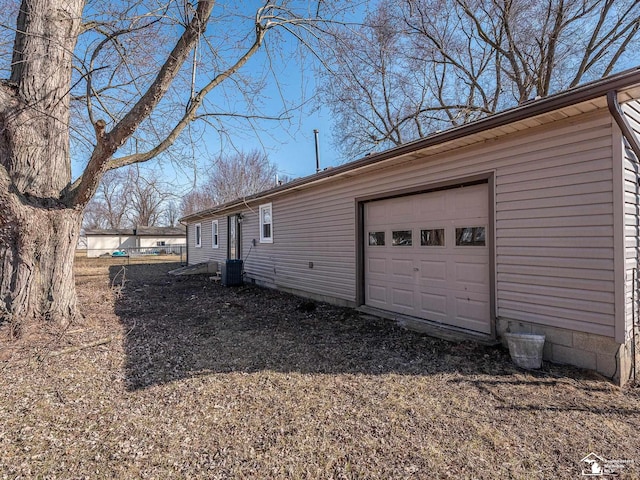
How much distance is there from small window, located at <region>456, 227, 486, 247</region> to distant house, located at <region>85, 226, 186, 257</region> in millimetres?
37166

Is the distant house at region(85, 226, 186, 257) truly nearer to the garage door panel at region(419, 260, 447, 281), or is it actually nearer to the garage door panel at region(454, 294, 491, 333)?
the garage door panel at region(419, 260, 447, 281)

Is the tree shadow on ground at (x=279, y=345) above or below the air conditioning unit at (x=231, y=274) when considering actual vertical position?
below

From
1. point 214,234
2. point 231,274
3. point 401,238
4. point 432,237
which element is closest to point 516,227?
point 432,237

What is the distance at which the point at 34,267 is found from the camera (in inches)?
183

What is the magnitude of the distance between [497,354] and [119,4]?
6948mm

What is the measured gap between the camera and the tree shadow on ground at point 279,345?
389cm

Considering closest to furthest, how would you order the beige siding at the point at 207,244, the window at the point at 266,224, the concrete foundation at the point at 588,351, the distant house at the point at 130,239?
the concrete foundation at the point at 588,351
the window at the point at 266,224
the beige siding at the point at 207,244
the distant house at the point at 130,239

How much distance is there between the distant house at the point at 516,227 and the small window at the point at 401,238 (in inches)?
0.9

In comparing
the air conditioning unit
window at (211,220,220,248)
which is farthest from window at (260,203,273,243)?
window at (211,220,220,248)

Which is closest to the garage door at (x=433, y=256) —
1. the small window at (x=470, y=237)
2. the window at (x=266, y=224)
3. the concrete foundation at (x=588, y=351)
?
the small window at (x=470, y=237)

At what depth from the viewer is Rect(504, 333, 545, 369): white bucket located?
12.2ft

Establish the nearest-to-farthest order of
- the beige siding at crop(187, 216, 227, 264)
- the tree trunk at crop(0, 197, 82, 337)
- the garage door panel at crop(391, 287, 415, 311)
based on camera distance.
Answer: the tree trunk at crop(0, 197, 82, 337) < the garage door panel at crop(391, 287, 415, 311) < the beige siding at crop(187, 216, 227, 264)

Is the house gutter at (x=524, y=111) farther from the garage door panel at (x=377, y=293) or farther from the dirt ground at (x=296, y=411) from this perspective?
the dirt ground at (x=296, y=411)

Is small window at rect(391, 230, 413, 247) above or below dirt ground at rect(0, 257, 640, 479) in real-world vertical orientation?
above
